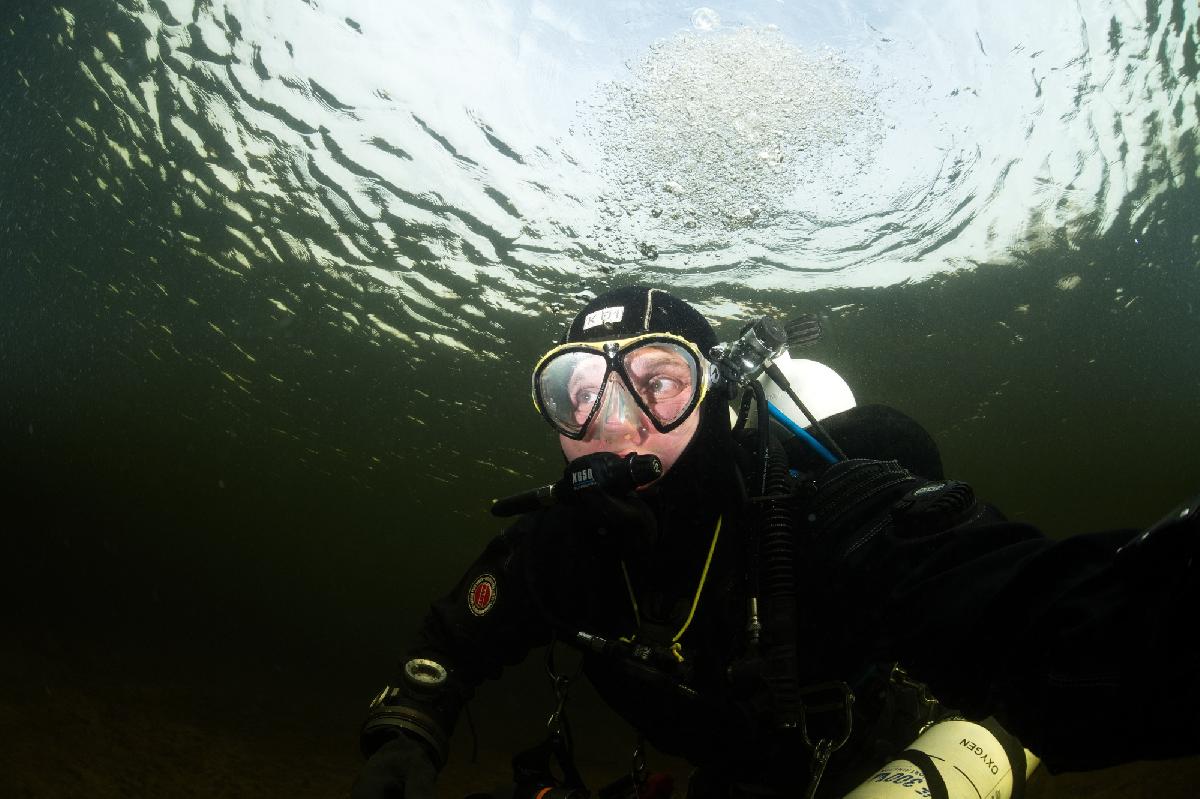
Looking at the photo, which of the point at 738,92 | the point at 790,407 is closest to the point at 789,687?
the point at 790,407

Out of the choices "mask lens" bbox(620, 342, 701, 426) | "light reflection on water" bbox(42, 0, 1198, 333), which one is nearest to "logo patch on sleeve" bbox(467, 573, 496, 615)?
"mask lens" bbox(620, 342, 701, 426)

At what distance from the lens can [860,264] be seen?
34.2 feet

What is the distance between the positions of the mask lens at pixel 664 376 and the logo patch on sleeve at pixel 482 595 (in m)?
1.42

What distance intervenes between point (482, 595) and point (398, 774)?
1.00m

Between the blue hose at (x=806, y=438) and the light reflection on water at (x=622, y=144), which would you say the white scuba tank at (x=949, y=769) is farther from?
the light reflection on water at (x=622, y=144)

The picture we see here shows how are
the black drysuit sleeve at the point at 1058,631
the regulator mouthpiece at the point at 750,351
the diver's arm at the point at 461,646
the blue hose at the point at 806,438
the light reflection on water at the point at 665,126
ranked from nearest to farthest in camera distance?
the black drysuit sleeve at the point at 1058,631, the diver's arm at the point at 461,646, the blue hose at the point at 806,438, the regulator mouthpiece at the point at 750,351, the light reflection on water at the point at 665,126

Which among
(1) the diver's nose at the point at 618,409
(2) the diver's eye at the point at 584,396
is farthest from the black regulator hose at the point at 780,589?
(2) the diver's eye at the point at 584,396

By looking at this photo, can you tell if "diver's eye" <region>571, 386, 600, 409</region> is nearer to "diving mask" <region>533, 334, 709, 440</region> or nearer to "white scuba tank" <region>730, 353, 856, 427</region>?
"diving mask" <region>533, 334, 709, 440</region>

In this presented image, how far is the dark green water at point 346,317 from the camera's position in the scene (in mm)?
9117

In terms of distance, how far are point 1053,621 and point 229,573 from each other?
299 feet

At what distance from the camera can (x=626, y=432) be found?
3.07m

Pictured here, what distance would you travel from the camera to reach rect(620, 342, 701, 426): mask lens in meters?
3.12

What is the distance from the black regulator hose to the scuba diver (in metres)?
0.01

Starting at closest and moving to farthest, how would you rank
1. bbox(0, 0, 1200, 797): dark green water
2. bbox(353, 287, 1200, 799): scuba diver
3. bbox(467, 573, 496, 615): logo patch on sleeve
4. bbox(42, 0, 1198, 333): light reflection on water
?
bbox(353, 287, 1200, 799): scuba diver → bbox(467, 573, 496, 615): logo patch on sleeve → bbox(42, 0, 1198, 333): light reflection on water → bbox(0, 0, 1200, 797): dark green water
